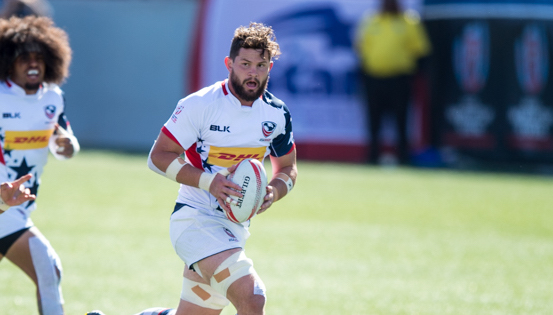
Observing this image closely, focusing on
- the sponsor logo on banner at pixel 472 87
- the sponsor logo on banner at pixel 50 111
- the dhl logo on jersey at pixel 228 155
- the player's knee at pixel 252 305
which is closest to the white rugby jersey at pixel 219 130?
the dhl logo on jersey at pixel 228 155

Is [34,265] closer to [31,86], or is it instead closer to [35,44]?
[31,86]

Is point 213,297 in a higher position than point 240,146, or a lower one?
lower

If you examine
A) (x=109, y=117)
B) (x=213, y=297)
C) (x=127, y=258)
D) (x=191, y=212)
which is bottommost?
(x=109, y=117)

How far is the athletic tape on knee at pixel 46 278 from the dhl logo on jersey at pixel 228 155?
1384mm

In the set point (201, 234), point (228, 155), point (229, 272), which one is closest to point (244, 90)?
point (228, 155)

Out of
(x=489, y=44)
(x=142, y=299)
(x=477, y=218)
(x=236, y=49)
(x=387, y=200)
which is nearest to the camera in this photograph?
(x=236, y=49)

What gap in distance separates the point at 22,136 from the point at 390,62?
1059cm

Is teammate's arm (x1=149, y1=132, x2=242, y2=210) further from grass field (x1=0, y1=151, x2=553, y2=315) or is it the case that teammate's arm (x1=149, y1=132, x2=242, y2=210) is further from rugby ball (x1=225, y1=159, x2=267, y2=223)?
grass field (x1=0, y1=151, x2=553, y2=315)

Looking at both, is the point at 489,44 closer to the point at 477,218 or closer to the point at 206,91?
the point at 477,218

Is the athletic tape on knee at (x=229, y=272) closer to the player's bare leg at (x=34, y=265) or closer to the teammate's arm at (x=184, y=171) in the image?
the teammate's arm at (x=184, y=171)

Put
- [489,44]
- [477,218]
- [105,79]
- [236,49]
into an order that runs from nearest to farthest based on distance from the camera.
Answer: [236,49] → [477,218] → [489,44] → [105,79]

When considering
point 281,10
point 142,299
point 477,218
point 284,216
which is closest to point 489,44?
point 281,10

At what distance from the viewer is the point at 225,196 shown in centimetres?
442

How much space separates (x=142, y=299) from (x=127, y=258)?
164 centimetres
